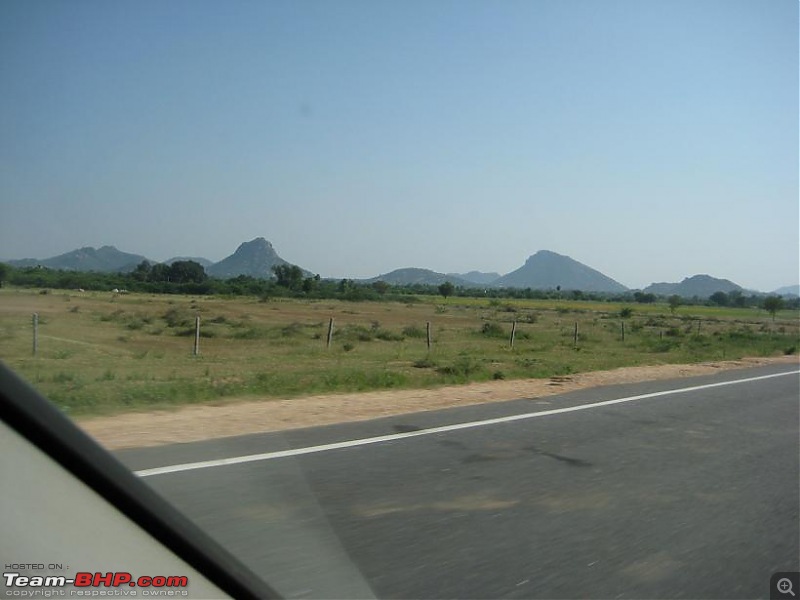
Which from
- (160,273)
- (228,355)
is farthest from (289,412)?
(160,273)

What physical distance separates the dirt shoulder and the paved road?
0.78 metres

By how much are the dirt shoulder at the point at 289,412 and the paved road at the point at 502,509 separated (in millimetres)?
778

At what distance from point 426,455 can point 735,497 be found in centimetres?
327

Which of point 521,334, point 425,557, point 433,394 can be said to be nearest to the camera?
point 425,557

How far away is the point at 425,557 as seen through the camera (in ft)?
16.7

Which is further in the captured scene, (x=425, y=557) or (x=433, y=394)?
(x=433, y=394)

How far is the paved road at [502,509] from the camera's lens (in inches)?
190

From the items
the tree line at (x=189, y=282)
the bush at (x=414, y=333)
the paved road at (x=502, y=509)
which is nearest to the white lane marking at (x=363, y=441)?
the paved road at (x=502, y=509)

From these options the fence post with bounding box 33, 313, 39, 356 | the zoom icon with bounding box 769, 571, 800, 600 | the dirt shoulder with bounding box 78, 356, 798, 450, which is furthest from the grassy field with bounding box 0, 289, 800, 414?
the zoom icon with bounding box 769, 571, 800, 600

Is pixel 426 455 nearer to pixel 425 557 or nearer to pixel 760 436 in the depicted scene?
pixel 425 557

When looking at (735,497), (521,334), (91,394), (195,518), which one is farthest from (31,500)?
(521,334)

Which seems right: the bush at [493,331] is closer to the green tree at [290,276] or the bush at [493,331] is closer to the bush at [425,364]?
the green tree at [290,276]

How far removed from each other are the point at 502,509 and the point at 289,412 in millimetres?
5760

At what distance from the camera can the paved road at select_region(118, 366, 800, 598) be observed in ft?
15.9
